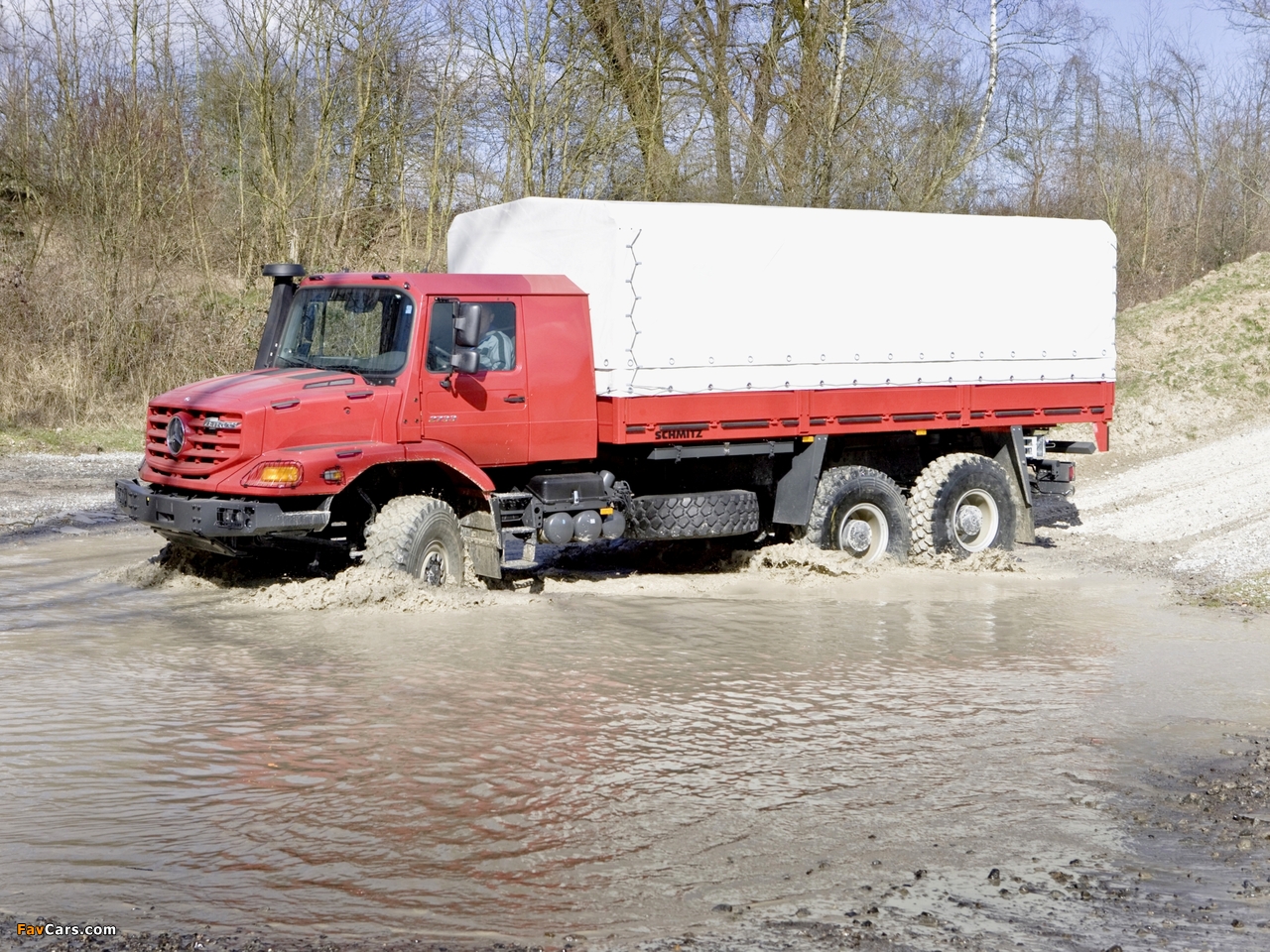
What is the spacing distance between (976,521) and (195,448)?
7853 millimetres

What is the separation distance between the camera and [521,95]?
1006 inches

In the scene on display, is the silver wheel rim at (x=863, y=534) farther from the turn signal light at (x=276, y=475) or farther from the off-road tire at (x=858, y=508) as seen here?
the turn signal light at (x=276, y=475)

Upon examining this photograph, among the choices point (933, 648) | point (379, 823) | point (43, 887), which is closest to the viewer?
point (43, 887)

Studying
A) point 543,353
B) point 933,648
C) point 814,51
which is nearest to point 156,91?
point 814,51

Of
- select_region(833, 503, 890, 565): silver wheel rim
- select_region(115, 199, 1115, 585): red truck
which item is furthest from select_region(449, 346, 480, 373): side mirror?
select_region(833, 503, 890, 565): silver wheel rim

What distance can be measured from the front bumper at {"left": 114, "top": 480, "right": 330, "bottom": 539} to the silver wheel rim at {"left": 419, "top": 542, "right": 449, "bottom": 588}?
0.85 metres

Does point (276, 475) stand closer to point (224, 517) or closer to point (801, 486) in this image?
point (224, 517)

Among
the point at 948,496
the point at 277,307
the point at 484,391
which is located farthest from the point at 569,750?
the point at 948,496

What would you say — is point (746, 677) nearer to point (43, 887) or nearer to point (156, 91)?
point (43, 887)

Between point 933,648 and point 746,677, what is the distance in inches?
70.4

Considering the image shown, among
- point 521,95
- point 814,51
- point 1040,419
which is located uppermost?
point 814,51

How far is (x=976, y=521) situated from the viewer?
46.8 ft

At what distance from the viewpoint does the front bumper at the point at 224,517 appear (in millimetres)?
10070

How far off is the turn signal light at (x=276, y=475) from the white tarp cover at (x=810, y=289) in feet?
9.32
